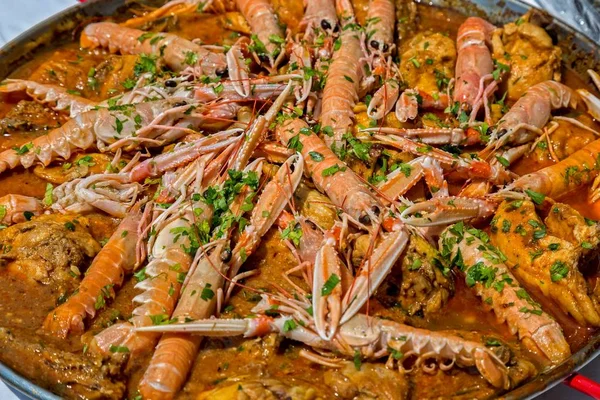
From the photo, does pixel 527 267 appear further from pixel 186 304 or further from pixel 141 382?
pixel 141 382

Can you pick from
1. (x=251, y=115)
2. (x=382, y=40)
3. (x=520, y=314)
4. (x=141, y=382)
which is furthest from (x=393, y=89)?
(x=141, y=382)

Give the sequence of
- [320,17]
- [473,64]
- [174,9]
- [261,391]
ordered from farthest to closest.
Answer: [174,9], [320,17], [473,64], [261,391]

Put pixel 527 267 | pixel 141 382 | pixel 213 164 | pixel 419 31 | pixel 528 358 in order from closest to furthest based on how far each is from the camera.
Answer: pixel 141 382
pixel 528 358
pixel 527 267
pixel 213 164
pixel 419 31

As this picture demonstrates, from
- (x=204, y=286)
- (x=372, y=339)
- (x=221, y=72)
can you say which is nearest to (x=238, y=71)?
(x=221, y=72)

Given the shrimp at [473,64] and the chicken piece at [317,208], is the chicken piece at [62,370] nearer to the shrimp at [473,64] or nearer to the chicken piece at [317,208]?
the chicken piece at [317,208]

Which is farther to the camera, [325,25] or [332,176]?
[325,25]

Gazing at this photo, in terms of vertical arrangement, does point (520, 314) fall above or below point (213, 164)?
below

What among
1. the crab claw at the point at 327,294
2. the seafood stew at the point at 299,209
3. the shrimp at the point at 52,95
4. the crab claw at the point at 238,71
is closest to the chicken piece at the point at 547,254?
the seafood stew at the point at 299,209

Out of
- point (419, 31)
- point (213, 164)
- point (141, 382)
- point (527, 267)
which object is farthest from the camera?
point (419, 31)

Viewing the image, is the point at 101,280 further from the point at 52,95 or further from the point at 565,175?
the point at 565,175
